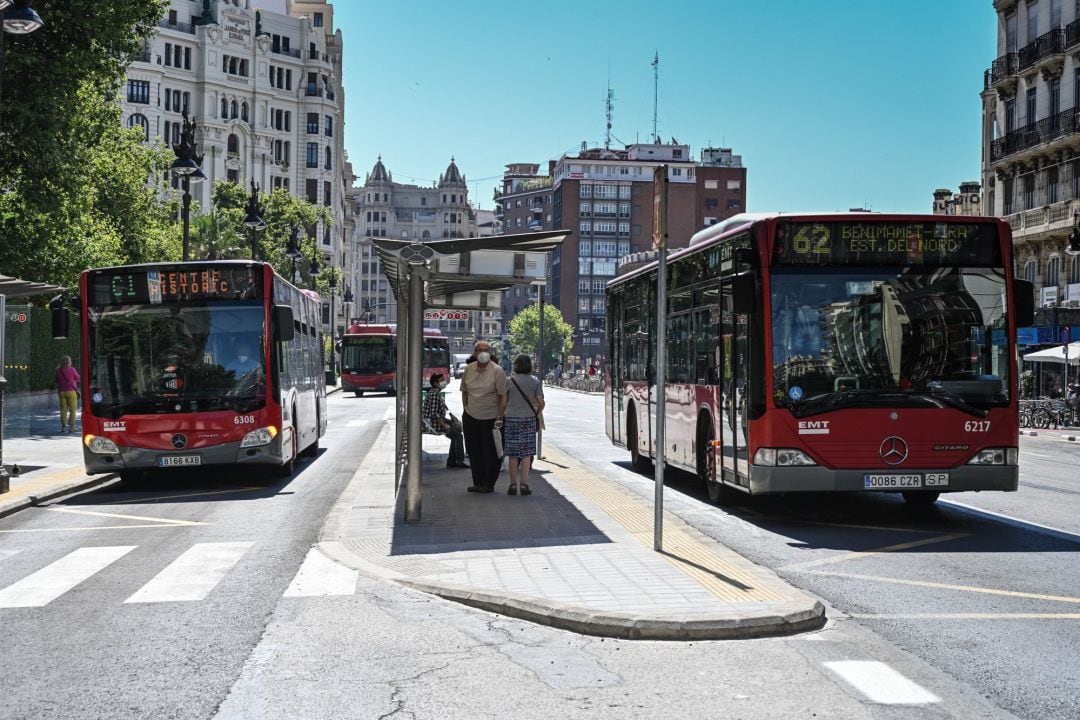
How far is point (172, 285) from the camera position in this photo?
58.2ft

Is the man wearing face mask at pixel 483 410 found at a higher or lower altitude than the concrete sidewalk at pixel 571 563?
higher

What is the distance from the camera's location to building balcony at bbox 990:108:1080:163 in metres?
51.2

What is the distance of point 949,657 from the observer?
6980mm

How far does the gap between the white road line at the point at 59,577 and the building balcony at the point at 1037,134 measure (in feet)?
153

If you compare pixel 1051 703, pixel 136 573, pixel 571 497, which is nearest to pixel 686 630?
pixel 1051 703

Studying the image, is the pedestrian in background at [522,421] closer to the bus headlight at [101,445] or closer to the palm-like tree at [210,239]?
the bus headlight at [101,445]

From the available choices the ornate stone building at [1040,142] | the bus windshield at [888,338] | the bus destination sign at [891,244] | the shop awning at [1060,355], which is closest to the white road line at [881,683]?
the bus windshield at [888,338]

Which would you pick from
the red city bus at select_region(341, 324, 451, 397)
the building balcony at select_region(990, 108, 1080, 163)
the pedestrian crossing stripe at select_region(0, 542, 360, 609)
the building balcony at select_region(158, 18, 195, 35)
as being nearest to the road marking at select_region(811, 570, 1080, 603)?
the pedestrian crossing stripe at select_region(0, 542, 360, 609)

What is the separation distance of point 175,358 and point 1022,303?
10.4 metres

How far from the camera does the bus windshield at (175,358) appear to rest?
17359mm

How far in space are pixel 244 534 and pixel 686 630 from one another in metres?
6.39

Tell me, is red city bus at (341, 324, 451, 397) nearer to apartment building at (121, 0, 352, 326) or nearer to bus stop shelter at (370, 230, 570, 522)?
apartment building at (121, 0, 352, 326)

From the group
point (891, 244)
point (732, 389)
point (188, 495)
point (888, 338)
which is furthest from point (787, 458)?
point (188, 495)

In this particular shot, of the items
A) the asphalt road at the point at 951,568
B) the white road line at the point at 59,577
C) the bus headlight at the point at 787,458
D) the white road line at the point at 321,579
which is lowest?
the white road line at the point at 59,577
